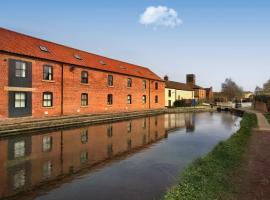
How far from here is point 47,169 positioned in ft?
30.3

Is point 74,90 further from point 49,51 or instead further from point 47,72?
point 49,51

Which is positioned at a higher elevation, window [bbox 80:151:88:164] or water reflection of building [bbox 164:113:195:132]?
water reflection of building [bbox 164:113:195:132]

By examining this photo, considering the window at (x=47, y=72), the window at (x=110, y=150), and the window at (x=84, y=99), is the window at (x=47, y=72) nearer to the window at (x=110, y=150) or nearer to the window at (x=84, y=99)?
the window at (x=84, y=99)

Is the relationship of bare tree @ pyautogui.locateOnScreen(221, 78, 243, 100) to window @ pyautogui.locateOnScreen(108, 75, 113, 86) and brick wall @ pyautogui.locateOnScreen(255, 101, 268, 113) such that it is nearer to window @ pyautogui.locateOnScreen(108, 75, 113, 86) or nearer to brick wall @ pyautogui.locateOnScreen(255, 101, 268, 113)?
brick wall @ pyautogui.locateOnScreen(255, 101, 268, 113)

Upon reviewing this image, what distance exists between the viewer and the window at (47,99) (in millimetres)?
23062

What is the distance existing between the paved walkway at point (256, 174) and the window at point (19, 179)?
21.6 feet

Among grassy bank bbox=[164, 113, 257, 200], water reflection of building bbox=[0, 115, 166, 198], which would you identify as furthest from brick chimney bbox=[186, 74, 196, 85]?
grassy bank bbox=[164, 113, 257, 200]

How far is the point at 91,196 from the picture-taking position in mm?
6902

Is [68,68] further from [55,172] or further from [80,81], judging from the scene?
[55,172]

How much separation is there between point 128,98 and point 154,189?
29638 mm

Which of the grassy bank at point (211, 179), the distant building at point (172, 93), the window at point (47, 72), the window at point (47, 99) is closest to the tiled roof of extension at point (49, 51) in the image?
the window at point (47, 72)

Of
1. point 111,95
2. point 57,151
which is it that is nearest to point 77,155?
point 57,151

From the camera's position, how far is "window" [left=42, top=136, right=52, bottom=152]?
12414 millimetres

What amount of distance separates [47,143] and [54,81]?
11628 mm
